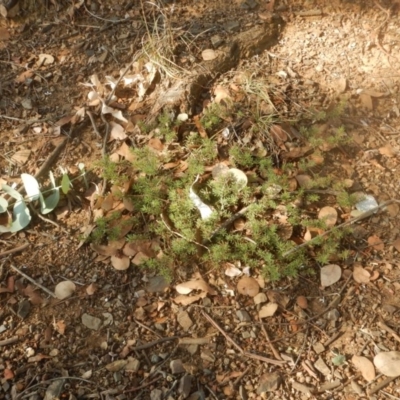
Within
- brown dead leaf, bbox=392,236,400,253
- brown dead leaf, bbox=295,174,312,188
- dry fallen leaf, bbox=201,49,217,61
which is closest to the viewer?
brown dead leaf, bbox=392,236,400,253

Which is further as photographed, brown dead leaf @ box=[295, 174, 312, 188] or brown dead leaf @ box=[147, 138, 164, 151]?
brown dead leaf @ box=[147, 138, 164, 151]

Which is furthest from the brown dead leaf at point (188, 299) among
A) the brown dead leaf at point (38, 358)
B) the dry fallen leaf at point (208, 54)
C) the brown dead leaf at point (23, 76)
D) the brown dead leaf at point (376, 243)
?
the brown dead leaf at point (23, 76)

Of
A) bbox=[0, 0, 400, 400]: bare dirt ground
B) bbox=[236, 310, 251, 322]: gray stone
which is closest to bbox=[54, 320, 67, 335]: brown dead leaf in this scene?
bbox=[0, 0, 400, 400]: bare dirt ground

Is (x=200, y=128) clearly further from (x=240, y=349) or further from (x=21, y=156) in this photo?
(x=240, y=349)

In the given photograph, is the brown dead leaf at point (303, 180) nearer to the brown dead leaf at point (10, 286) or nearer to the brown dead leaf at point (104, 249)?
the brown dead leaf at point (104, 249)

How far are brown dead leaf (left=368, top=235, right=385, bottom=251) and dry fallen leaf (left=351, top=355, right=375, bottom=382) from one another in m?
0.51

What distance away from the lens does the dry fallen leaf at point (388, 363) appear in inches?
76.1

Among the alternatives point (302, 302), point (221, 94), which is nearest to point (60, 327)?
point (302, 302)

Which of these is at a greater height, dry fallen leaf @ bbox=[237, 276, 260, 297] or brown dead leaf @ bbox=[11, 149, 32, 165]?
brown dead leaf @ bbox=[11, 149, 32, 165]

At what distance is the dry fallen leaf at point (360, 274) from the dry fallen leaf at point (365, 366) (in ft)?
1.11

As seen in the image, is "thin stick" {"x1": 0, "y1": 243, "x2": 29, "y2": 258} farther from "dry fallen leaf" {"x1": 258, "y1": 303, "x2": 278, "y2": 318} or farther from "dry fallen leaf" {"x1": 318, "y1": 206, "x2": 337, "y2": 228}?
"dry fallen leaf" {"x1": 318, "y1": 206, "x2": 337, "y2": 228}

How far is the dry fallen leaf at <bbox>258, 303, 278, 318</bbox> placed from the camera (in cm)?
208

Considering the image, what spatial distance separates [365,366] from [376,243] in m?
0.57

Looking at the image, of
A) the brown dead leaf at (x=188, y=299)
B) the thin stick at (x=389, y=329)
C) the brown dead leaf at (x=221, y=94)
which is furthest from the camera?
the brown dead leaf at (x=221, y=94)
